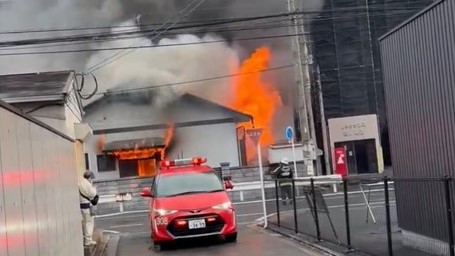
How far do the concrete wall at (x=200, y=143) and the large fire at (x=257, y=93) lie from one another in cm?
478

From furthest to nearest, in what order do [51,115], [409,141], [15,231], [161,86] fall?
1. [161,86]
2. [51,115]
3. [409,141]
4. [15,231]

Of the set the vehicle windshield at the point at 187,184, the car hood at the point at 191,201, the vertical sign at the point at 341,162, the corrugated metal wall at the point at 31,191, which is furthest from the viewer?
the vertical sign at the point at 341,162

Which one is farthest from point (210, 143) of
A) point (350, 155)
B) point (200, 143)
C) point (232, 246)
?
point (232, 246)

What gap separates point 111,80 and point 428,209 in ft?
115

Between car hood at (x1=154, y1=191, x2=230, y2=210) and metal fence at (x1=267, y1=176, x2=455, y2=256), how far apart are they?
169 cm

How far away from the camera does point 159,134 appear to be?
3822 centimetres

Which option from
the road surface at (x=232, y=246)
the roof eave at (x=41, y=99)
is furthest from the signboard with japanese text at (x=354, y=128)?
the roof eave at (x=41, y=99)

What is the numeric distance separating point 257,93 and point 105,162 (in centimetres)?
1097

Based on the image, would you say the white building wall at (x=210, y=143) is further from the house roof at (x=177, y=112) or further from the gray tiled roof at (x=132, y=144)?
the gray tiled roof at (x=132, y=144)

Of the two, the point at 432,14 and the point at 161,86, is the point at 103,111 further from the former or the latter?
Result: the point at 432,14

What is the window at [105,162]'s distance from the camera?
3809 centimetres

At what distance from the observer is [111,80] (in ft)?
138

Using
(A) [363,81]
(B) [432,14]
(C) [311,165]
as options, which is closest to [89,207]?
(B) [432,14]

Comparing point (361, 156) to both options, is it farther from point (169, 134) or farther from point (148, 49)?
point (148, 49)
